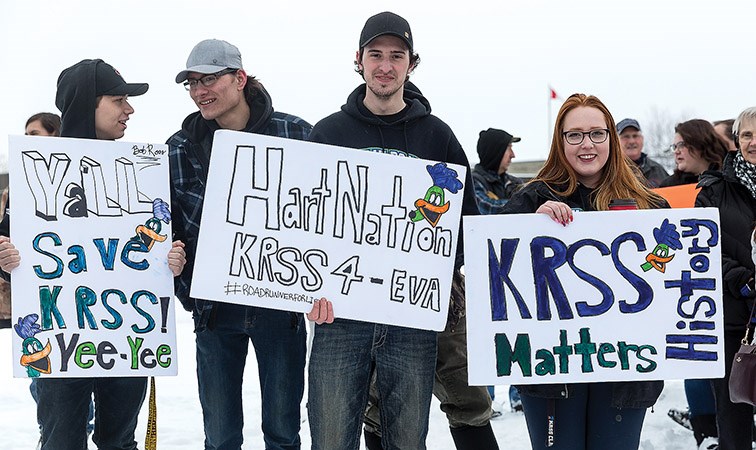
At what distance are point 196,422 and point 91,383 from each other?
221 cm

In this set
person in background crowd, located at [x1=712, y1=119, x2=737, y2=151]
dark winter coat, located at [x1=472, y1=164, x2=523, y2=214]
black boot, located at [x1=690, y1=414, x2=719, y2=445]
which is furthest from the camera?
dark winter coat, located at [x1=472, y1=164, x2=523, y2=214]

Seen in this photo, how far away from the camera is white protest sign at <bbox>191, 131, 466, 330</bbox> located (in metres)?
3.29

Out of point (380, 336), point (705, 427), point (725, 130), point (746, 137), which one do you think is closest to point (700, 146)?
point (725, 130)

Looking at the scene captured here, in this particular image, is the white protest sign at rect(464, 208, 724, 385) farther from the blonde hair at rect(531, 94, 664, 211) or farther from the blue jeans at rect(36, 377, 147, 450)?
the blue jeans at rect(36, 377, 147, 450)

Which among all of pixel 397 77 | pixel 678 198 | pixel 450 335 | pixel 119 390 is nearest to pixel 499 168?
pixel 678 198

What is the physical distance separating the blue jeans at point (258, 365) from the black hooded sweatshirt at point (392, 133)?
0.78m

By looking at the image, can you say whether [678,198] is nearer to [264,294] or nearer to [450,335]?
[450,335]

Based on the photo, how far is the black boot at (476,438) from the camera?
13.2 ft

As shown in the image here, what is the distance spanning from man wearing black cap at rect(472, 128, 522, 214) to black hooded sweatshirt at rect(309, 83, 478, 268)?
2.68 meters

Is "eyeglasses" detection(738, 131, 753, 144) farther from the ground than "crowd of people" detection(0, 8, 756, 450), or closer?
farther from the ground

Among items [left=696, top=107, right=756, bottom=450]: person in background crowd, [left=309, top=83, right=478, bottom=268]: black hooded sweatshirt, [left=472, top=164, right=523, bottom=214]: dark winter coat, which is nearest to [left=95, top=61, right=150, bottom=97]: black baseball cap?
[left=309, top=83, right=478, bottom=268]: black hooded sweatshirt

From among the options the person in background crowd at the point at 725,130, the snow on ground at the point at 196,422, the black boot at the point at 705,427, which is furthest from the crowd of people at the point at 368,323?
the person in background crowd at the point at 725,130

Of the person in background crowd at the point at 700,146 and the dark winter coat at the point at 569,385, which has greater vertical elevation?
the person in background crowd at the point at 700,146

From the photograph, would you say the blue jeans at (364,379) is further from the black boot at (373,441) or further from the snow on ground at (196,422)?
the snow on ground at (196,422)
